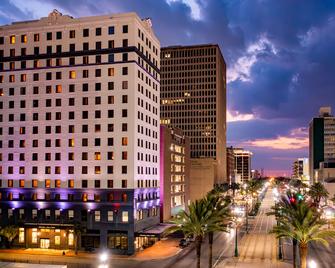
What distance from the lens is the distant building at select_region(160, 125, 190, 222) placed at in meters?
126

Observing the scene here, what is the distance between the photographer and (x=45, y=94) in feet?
334

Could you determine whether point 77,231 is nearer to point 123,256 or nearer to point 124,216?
point 124,216

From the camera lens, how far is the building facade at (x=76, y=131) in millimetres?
95688

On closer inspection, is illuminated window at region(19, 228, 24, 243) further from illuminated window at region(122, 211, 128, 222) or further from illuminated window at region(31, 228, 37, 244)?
illuminated window at region(122, 211, 128, 222)

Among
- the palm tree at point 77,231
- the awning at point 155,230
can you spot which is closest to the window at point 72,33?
the palm tree at point 77,231

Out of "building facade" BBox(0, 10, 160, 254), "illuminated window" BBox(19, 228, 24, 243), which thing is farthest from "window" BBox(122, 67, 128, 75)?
"illuminated window" BBox(19, 228, 24, 243)

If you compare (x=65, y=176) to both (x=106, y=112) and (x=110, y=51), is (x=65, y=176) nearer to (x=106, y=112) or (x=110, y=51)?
(x=106, y=112)

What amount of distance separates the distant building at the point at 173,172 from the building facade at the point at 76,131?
20.1 m

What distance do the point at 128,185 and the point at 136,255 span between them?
1315 cm

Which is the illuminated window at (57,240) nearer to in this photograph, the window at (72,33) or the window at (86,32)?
the window at (72,33)

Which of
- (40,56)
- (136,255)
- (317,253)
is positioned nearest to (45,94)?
(40,56)

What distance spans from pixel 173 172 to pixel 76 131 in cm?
4399

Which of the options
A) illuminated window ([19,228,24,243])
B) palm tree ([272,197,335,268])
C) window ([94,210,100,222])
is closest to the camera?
palm tree ([272,197,335,268])

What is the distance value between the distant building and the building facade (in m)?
20.1
